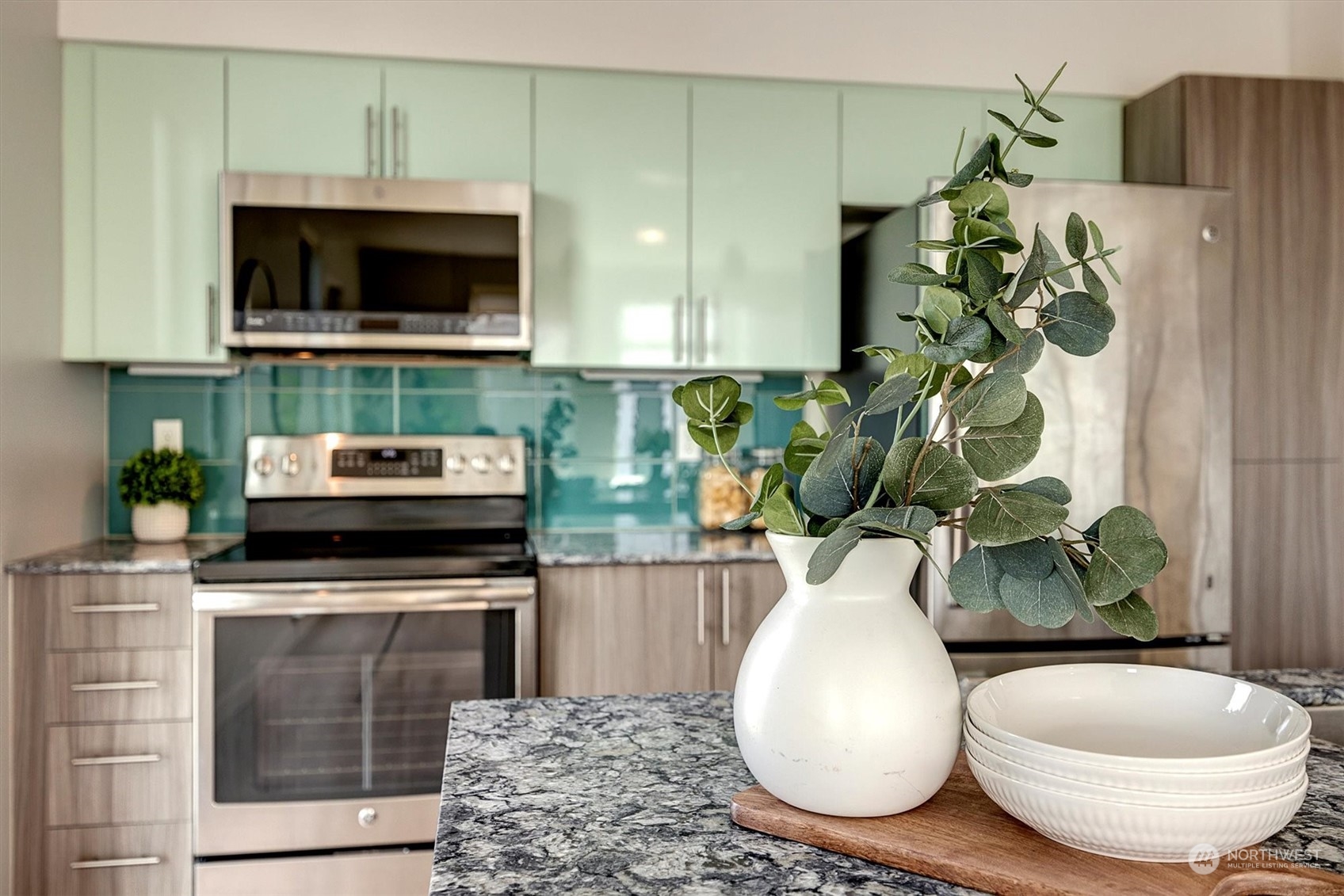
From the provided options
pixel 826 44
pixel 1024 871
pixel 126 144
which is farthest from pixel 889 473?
pixel 126 144

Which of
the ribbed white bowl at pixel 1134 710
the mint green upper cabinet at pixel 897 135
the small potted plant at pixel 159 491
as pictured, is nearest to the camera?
the ribbed white bowl at pixel 1134 710

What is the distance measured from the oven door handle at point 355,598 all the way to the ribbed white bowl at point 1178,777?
1.72 meters

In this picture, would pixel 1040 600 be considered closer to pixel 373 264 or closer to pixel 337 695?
pixel 337 695

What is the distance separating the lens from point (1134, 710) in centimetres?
80

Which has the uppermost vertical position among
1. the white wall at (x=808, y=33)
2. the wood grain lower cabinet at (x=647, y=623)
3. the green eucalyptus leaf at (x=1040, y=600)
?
the white wall at (x=808, y=33)

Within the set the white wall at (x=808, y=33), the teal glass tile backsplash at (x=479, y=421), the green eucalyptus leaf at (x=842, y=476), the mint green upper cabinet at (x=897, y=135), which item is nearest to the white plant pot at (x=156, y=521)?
the teal glass tile backsplash at (x=479, y=421)

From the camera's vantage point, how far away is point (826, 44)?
2.61m

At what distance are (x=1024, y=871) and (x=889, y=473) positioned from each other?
0.90ft

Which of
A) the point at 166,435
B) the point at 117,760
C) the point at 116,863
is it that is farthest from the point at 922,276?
the point at 166,435

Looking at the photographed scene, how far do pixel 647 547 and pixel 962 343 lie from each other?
184 centimetres

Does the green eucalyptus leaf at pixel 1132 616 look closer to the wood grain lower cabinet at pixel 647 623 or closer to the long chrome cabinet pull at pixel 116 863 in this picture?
the wood grain lower cabinet at pixel 647 623

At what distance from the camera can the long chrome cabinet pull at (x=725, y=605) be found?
2.36 m

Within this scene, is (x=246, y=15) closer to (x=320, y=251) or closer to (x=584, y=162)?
(x=320, y=251)

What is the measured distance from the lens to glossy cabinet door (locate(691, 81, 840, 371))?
8.51 feet
